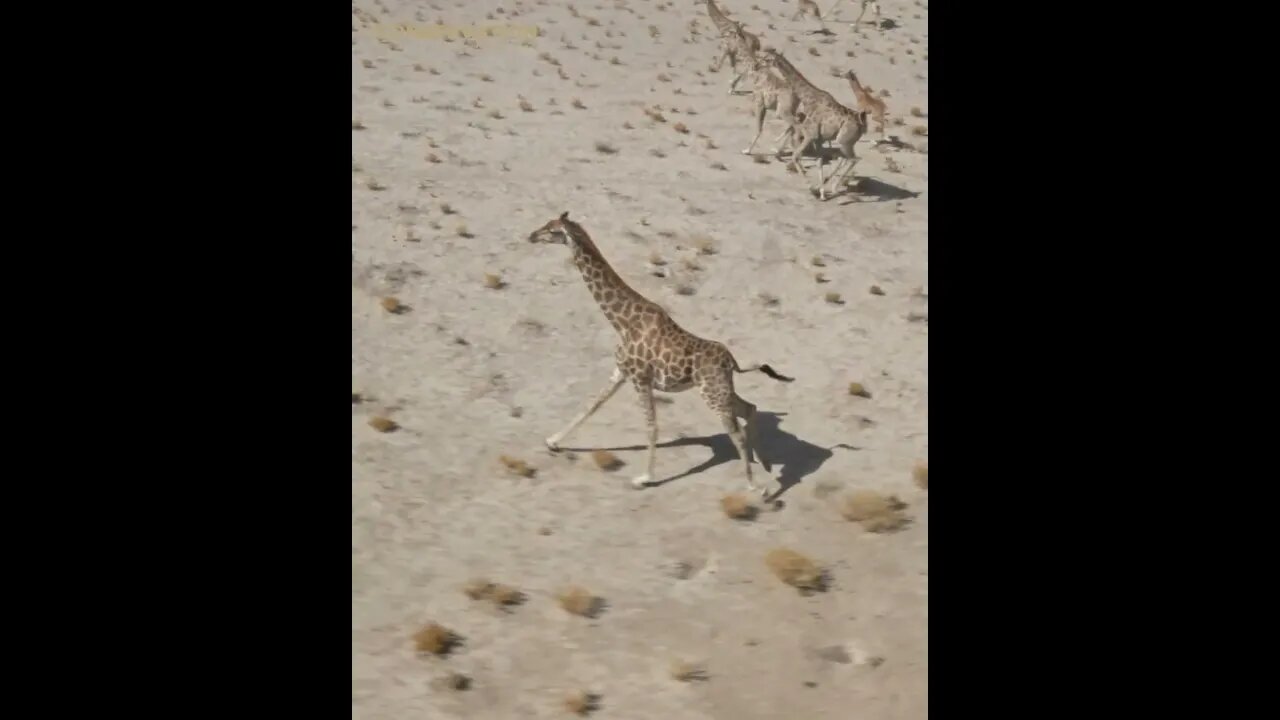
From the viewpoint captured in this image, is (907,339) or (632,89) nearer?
(907,339)

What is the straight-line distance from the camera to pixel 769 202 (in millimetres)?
16219

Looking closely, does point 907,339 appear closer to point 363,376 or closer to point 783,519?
point 783,519

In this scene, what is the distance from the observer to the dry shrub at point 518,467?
8961 mm

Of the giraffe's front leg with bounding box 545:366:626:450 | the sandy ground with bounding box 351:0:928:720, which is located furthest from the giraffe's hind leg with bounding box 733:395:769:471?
the giraffe's front leg with bounding box 545:366:626:450

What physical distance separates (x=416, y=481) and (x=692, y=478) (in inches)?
97.5

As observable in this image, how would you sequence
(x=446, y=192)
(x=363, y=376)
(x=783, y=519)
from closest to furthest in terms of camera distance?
(x=783, y=519), (x=363, y=376), (x=446, y=192)

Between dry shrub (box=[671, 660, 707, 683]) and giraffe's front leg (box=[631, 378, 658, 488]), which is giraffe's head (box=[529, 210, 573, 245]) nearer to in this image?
giraffe's front leg (box=[631, 378, 658, 488])

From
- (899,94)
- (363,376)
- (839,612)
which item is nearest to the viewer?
(839,612)

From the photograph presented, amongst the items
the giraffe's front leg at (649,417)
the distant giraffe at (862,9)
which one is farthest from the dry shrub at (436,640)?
the distant giraffe at (862,9)

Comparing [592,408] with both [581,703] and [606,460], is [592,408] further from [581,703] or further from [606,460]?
[581,703]

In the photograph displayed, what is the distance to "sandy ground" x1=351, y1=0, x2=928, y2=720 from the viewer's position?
264 inches

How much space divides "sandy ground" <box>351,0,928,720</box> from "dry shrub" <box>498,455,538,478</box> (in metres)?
0.07

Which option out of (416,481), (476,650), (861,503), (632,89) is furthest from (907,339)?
(632,89)

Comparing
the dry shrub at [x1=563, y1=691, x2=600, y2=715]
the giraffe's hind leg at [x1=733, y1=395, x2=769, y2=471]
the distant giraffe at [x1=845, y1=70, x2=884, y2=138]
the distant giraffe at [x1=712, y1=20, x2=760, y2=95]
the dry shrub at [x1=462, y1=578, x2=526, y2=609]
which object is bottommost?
the dry shrub at [x1=563, y1=691, x2=600, y2=715]
